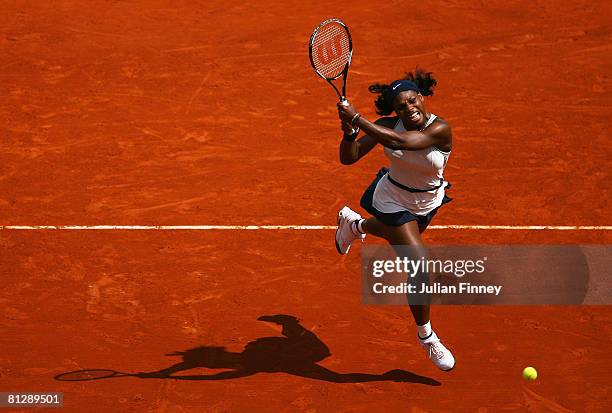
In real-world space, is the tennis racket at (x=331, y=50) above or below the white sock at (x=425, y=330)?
above

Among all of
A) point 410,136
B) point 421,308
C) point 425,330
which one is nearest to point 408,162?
point 410,136

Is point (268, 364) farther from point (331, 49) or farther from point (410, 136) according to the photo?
point (331, 49)

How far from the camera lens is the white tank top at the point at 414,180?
8.35m

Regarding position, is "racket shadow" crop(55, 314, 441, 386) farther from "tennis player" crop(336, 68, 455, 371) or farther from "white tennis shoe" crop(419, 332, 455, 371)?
"tennis player" crop(336, 68, 455, 371)

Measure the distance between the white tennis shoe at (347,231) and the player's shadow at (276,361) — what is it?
91cm

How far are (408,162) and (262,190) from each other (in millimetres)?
3457

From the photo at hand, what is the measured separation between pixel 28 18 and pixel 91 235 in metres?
6.20

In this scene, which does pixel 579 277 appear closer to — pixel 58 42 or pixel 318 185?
pixel 318 185

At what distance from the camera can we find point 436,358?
8398mm

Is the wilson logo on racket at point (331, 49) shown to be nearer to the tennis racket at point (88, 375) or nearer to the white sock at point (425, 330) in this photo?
the white sock at point (425, 330)

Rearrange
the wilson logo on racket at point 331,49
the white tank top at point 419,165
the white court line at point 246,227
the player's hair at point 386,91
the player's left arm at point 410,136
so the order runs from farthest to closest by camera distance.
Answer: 1. the white court line at point 246,227
2. the wilson logo on racket at point 331,49
3. the player's hair at point 386,91
4. the white tank top at point 419,165
5. the player's left arm at point 410,136

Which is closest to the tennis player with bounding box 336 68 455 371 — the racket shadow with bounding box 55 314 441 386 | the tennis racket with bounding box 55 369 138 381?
the racket shadow with bounding box 55 314 441 386

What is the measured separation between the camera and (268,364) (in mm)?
8766

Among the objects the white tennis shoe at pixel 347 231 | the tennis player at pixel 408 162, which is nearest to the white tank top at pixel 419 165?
the tennis player at pixel 408 162
